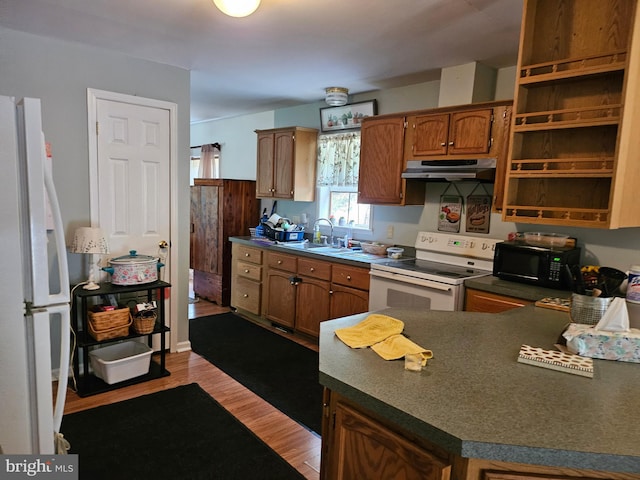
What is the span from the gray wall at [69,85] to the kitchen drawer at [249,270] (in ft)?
5.79

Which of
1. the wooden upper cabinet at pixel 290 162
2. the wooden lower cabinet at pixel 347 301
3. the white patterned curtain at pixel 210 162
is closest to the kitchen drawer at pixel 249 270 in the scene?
the wooden upper cabinet at pixel 290 162

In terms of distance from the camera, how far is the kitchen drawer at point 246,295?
15.0 ft

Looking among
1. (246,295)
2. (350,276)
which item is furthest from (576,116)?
(246,295)

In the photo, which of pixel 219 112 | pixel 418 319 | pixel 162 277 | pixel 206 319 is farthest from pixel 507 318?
pixel 219 112

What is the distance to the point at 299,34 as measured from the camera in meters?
2.69

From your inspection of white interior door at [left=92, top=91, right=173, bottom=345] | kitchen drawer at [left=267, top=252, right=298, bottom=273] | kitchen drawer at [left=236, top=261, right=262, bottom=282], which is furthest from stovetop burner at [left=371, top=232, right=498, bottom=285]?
white interior door at [left=92, top=91, right=173, bottom=345]

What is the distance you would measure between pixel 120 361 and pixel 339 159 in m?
2.81

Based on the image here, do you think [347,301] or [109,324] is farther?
[347,301]

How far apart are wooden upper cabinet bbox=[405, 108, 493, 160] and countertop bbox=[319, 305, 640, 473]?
A: 6.02 ft

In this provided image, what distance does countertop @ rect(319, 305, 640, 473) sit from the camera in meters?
0.93

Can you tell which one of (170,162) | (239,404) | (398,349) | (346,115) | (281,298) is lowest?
(239,404)

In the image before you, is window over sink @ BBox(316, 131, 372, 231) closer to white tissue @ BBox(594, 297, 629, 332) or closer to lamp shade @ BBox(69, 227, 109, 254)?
lamp shade @ BBox(69, 227, 109, 254)

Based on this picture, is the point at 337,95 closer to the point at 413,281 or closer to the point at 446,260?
the point at 446,260

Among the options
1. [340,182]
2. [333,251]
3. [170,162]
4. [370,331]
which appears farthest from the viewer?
[340,182]
